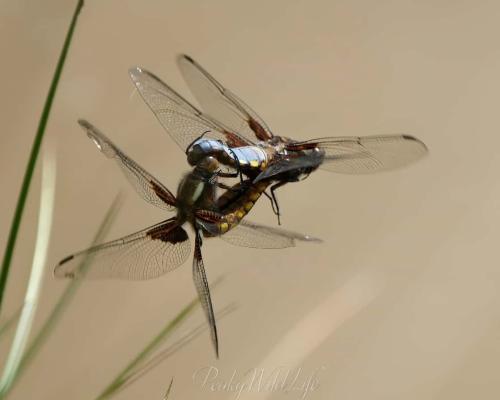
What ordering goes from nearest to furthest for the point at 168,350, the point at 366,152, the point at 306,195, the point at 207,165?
the point at 207,165, the point at 366,152, the point at 168,350, the point at 306,195

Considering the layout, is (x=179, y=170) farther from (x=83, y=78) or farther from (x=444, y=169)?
(x=444, y=169)

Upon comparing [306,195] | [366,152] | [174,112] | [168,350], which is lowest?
[306,195]

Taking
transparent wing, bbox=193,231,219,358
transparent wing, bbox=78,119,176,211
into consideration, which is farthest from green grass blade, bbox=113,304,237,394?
transparent wing, bbox=78,119,176,211

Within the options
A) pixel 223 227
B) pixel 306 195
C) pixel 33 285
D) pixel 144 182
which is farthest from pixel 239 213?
pixel 306 195

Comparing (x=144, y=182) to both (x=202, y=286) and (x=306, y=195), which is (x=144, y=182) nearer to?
(x=202, y=286)

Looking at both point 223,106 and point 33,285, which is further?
point 223,106

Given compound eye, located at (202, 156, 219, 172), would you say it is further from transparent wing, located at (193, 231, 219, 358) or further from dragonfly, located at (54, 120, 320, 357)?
transparent wing, located at (193, 231, 219, 358)

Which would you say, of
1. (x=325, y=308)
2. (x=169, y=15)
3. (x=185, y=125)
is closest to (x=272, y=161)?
(x=185, y=125)
